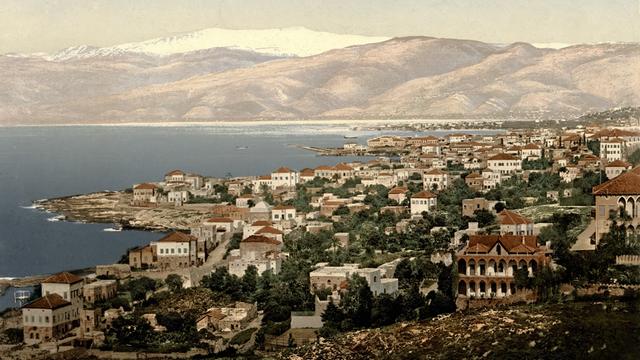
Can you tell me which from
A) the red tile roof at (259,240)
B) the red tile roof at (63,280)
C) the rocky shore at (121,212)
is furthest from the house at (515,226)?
the rocky shore at (121,212)

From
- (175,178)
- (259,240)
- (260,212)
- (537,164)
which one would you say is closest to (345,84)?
(175,178)

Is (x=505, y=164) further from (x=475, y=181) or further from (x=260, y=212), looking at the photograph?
(x=260, y=212)

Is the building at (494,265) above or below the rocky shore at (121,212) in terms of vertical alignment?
above

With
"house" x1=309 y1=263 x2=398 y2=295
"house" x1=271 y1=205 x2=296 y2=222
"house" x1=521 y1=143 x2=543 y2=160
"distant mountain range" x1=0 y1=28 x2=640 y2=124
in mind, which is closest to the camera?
"house" x1=309 y1=263 x2=398 y2=295

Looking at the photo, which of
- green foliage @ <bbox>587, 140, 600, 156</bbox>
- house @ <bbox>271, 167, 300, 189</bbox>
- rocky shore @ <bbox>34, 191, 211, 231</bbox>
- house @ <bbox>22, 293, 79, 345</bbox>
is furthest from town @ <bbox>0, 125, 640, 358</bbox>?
house @ <bbox>271, 167, 300, 189</bbox>

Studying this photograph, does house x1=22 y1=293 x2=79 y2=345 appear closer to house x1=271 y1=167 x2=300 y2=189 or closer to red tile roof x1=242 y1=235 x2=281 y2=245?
red tile roof x1=242 y1=235 x2=281 y2=245

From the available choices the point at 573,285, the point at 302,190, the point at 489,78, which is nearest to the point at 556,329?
the point at 573,285

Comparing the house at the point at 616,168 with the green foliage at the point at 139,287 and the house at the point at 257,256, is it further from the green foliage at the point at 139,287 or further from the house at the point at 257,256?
the green foliage at the point at 139,287
